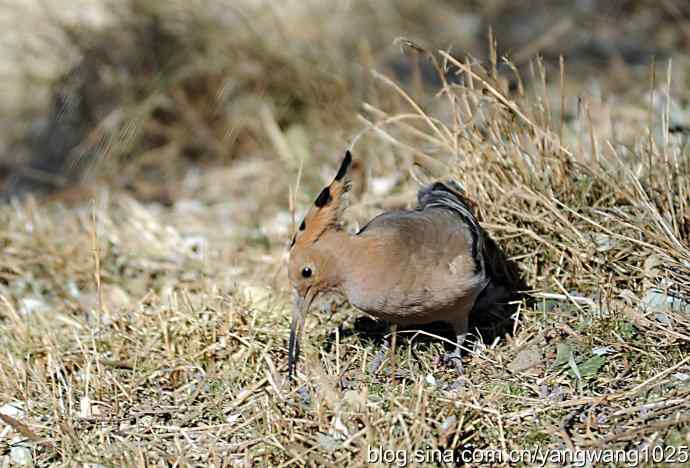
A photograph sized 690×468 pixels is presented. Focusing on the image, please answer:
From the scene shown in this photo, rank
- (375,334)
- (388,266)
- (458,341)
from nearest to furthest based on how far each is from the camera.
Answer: (388,266) → (458,341) → (375,334)

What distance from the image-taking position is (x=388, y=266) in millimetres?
3346

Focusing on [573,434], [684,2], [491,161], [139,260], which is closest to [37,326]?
[139,260]

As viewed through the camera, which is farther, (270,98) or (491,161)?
(270,98)

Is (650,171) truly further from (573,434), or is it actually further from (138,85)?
(138,85)

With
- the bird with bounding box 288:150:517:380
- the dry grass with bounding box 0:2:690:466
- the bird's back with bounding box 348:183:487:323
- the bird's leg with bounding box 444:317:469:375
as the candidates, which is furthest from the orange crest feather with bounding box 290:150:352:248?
the bird's leg with bounding box 444:317:469:375

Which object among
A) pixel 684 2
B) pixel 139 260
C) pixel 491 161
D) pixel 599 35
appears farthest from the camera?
pixel 599 35

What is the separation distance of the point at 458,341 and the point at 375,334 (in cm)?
42

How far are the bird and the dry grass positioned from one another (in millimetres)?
234

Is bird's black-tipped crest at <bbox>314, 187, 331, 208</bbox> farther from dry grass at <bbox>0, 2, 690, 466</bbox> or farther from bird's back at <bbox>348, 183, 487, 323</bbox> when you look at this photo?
dry grass at <bbox>0, 2, 690, 466</bbox>

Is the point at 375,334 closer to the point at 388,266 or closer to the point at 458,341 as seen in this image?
the point at 458,341

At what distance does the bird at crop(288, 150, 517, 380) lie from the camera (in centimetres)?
333

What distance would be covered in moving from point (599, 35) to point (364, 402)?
5.71 metres

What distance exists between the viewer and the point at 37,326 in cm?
416


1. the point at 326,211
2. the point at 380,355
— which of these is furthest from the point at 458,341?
the point at 326,211
